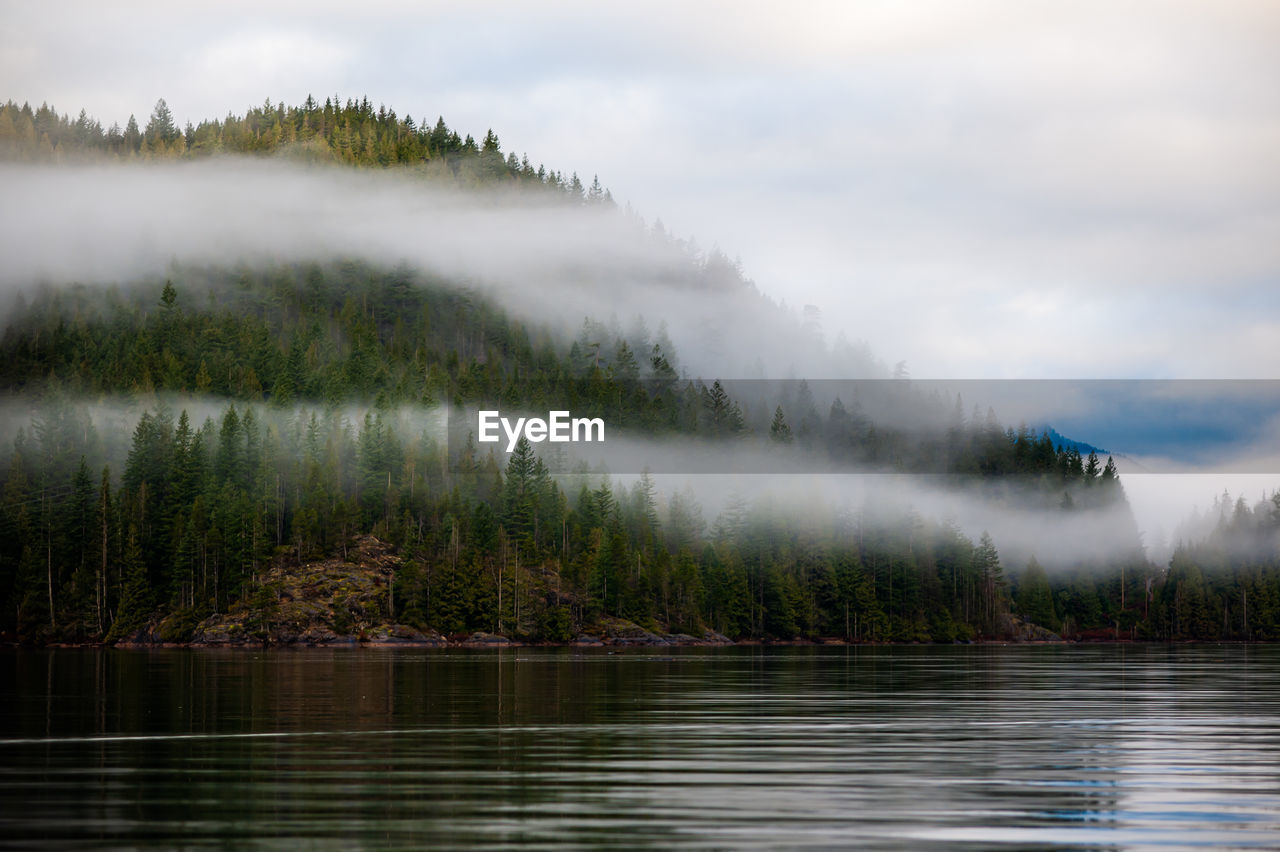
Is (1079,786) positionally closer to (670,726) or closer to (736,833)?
(736,833)

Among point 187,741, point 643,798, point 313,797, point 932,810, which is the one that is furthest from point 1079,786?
point 187,741

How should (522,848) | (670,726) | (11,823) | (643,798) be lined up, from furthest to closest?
1. (670,726)
2. (643,798)
3. (11,823)
4. (522,848)

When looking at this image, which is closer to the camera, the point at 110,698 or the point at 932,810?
the point at 932,810

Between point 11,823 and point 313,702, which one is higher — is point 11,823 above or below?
above

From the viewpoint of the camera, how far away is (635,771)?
3481 cm

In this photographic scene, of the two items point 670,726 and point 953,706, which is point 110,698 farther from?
point 953,706

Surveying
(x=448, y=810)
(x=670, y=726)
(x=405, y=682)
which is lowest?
(x=405, y=682)

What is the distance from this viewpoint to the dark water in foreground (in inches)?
1001

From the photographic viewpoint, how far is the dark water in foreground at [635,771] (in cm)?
2544

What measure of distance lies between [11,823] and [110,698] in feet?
142

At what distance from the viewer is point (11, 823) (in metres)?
25.6

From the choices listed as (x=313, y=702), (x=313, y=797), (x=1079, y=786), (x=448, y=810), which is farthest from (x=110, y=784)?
(x=313, y=702)

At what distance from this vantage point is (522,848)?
23750 mm

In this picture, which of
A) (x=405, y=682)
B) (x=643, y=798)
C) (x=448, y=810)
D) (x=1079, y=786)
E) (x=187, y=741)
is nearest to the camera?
(x=448, y=810)
